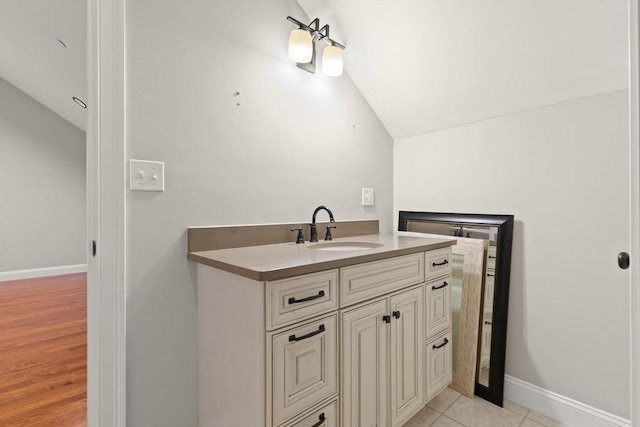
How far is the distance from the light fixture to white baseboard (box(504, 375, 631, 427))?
1997 mm

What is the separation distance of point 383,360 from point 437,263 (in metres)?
0.58

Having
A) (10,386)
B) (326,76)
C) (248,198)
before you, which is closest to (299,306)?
(248,198)

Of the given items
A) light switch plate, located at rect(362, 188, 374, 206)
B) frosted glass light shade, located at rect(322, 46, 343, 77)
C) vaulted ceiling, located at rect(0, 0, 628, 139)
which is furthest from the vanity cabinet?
frosted glass light shade, located at rect(322, 46, 343, 77)

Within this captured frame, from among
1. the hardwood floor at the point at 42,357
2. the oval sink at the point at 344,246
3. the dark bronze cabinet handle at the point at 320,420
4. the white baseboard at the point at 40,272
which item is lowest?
the hardwood floor at the point at 42,357

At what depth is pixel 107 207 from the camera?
1170 millimetres

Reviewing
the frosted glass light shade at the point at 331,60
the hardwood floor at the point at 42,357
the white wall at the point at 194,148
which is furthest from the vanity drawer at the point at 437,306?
the hardwood floor at the point at 42,357

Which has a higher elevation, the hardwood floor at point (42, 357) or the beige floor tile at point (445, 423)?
the hardwood floor at point (42, 357)

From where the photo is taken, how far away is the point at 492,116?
1.84 metres

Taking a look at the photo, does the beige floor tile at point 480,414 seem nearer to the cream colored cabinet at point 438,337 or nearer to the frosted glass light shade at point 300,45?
the cream colored cabinet at point 438,337

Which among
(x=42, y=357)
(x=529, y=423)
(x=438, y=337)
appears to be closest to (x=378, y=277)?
(x=438, y=337)

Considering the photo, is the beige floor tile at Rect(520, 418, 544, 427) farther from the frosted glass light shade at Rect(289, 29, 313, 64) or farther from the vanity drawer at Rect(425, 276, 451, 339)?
the frosted glass light shade at Rect(289, 29, 313, 64)

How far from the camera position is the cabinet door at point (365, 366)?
120 centimetres

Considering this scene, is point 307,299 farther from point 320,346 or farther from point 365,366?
point 365,366

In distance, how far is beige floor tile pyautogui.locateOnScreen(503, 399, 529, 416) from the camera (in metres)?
1.67
